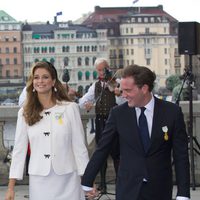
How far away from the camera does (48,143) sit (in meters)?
4.32

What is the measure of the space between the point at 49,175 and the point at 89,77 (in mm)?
111756

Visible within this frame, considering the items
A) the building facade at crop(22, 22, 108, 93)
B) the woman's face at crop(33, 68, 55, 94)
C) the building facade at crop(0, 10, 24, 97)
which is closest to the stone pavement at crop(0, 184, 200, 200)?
the woman's face at crop(33, 68, 55, 94)

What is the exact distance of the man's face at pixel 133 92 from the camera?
3752 millimetres

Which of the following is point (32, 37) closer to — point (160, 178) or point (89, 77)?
point (89, 77)

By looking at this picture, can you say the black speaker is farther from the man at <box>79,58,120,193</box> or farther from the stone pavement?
the stone pavement

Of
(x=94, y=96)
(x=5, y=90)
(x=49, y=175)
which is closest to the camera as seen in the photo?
(x=49, y=175)

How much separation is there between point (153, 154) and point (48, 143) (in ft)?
2.59

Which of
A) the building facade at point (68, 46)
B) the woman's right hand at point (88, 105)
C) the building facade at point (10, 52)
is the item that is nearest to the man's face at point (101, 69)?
the woman's right hand at point (88, 105)

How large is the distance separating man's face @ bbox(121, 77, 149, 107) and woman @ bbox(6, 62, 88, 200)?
26.2 inches

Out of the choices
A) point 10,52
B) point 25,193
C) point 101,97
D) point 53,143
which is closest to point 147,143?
point 53,143

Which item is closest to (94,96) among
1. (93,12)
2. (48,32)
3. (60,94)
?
(60,94)

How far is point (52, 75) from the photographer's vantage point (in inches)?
173

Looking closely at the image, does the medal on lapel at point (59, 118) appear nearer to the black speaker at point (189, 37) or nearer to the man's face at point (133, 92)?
the man's face at point (133, 92)

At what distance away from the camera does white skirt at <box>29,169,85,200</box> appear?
170 inches
